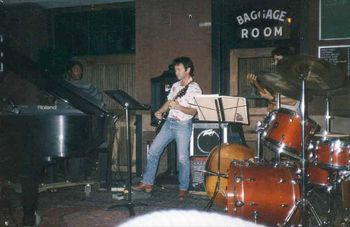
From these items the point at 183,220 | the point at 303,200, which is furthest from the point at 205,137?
the point at 183,220

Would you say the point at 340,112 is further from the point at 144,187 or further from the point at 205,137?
the point at 144,187

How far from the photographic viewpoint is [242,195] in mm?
4141

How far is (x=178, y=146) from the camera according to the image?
19.7ft

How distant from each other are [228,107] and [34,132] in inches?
91.6

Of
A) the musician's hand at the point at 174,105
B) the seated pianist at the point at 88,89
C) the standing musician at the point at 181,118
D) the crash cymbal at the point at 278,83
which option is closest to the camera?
the crash cymbal at the point at 278,83

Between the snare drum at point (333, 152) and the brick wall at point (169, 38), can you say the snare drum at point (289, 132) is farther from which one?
the brick wall at point (169, 38)

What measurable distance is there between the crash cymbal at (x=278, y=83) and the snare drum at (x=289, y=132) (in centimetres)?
38

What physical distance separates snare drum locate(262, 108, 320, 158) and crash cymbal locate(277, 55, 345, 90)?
40 cm

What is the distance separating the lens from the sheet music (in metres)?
4.90

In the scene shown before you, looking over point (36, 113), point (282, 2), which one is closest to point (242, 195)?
point (36, 113)

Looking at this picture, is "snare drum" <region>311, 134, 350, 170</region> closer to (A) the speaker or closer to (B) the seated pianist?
(A) the speaker

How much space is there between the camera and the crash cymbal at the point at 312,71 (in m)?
3.84

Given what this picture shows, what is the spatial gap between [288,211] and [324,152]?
0.74m

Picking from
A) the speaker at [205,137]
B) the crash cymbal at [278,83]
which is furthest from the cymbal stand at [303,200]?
the speaker at [205,137]
